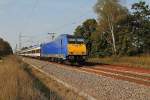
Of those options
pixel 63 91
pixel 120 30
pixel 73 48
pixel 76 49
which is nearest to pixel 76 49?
pixel 76 49

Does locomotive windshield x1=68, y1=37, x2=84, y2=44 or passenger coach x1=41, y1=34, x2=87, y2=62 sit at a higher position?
locomotive windshield x1=68, y1=37, x2=84, y2=44

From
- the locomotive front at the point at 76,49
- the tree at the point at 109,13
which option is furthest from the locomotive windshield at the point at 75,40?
the tree at the point at 109,13

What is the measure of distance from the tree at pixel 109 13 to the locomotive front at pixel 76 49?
29403 millimetres

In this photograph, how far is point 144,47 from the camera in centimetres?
5956

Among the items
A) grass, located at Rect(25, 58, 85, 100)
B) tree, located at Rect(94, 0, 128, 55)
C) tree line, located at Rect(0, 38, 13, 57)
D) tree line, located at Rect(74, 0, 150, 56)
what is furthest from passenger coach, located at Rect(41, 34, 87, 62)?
tree line, located at Rect(0, 38, 13, 57)

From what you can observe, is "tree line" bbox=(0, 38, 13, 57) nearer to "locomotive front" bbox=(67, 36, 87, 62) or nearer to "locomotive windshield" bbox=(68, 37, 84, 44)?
"locomotive windshield" bbox=(68, 37, 84, 44)

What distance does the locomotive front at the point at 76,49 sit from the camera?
3622cm

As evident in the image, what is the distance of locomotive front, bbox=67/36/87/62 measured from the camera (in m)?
36.2

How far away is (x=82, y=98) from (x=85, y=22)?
7358 cm

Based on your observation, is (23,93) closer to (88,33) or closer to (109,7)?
(109,7)

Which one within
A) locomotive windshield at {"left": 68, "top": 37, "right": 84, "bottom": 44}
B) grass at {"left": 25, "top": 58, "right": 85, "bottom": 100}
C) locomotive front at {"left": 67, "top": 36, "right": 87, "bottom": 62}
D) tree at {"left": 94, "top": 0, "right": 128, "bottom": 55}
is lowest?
grass at {"left": 25, "top": 58, "right": 85, "bottom": 100}

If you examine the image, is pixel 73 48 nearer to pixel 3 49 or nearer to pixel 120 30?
pixel 120 30

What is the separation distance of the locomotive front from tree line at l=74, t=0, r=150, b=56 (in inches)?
756

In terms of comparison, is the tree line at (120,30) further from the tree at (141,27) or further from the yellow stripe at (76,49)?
the yellow stripe at (76,49)
